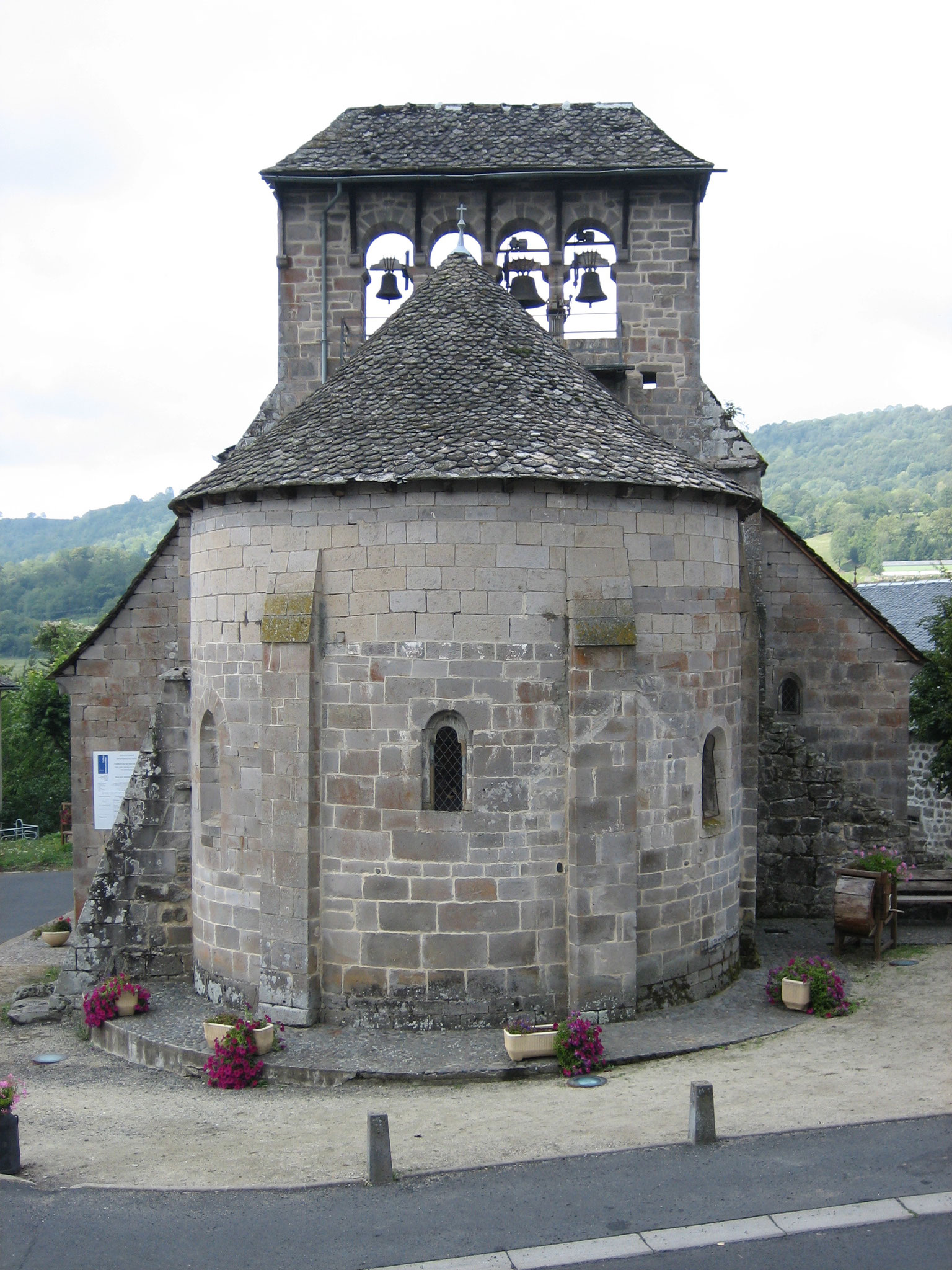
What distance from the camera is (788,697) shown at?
20.4m

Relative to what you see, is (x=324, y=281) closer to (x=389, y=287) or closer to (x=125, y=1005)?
(x=389, y=287)

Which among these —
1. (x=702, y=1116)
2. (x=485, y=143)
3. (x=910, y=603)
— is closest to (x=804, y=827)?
(x=702, y=1116)

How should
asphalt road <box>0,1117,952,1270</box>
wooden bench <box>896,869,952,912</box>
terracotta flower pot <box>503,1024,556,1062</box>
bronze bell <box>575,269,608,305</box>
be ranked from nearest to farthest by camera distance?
asphalt road <box>0,1117,952,1270</box> < terracotta flower pot <box>503,1024,556,1062</box> < wooden bench <box>896,869,952,912</box> < bronze bell <box>575,269,608,305</box>

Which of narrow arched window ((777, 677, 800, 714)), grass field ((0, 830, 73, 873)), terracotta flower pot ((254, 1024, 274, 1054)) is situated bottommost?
grass field ((0, 830, 73, 873))

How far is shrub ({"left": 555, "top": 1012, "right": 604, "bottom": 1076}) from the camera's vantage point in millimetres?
11609

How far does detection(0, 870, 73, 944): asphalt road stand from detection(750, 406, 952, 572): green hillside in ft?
235

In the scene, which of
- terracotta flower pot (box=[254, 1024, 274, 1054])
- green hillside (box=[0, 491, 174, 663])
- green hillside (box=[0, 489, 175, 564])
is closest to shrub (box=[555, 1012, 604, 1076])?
terracotta flower pot (box=[254, 1024, 274, 1054])

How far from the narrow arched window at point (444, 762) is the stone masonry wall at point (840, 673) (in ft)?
30.1

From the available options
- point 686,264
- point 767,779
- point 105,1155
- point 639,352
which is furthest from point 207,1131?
point 686,264

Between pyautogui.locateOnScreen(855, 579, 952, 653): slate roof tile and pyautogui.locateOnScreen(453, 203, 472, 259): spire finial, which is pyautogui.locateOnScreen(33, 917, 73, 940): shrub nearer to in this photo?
pyautogui.locateOnScreen(453, 203, 472, 259): spire finial

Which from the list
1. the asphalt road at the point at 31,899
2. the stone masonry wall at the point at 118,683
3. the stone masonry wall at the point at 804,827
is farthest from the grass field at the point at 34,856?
the stone masonry wall at the point at 804,827

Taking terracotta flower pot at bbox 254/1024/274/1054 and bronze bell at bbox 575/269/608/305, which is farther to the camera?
bronze bell at bbox 575/269/608/305

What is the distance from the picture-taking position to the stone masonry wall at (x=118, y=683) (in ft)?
61.3

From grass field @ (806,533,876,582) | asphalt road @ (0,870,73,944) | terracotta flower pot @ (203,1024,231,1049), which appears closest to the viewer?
terracotta flower pot @ (203,1024,231,1049)
